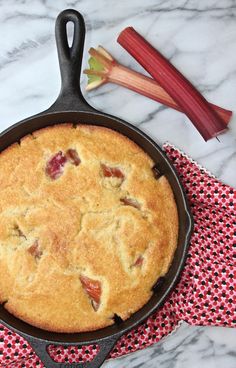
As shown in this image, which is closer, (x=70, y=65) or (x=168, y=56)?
(x=70, y=65)

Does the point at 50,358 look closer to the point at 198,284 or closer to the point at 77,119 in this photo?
the point at 198,284

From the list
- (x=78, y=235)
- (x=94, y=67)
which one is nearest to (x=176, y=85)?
(x=94, y=67)

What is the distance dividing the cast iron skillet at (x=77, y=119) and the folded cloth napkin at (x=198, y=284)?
0.18m

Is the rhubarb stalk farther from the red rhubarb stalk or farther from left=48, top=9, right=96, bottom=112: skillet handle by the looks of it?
left=48, top=9, right=96, bottom=112: skillet handle

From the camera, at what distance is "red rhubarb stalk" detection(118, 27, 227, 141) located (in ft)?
8.55

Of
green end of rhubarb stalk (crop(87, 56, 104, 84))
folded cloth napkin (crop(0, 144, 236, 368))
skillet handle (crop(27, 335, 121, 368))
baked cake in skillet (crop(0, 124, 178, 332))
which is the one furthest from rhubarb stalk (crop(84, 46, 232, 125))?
skillet handle (crop(27, 335, 121, 368))

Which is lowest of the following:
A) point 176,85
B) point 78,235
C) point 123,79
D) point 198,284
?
point 198,284

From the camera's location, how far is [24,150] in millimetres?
2469

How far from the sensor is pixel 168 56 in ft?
8.89

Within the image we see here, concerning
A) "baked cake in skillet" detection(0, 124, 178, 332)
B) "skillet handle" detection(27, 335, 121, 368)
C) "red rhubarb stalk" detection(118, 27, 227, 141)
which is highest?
"red rhubarb stalk" detection(118, 27, 227, 141)

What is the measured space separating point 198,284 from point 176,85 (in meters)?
0.75

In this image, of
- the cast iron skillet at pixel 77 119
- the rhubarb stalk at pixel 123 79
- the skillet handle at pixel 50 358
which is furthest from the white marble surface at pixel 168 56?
the skillet handle at pixel 50 358

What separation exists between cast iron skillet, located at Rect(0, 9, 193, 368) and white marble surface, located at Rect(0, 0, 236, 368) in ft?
0.78

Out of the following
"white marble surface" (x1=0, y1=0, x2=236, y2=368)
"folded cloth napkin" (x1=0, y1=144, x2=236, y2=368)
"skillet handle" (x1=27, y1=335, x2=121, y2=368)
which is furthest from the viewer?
"white marble surface" (x1=0, y1=0, x2=236, y2=368)
